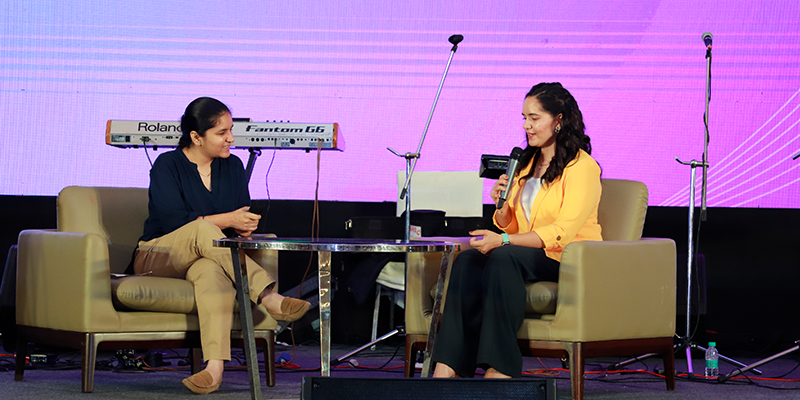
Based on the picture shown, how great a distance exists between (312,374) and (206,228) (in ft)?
2.72

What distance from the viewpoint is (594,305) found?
2.16m

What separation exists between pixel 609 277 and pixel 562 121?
1.82ft

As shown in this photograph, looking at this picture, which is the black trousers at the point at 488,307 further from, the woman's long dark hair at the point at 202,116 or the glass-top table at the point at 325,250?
the woman's long dark hair at the point at 202,116

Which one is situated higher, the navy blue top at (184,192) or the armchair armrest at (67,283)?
the navy blue top at (184,192)

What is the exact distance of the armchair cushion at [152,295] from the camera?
229 cm

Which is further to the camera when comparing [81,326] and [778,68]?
[778,68]

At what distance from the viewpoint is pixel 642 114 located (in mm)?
3799

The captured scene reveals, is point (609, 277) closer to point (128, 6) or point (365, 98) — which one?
point (365, 98)

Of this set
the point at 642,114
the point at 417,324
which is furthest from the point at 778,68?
the point at 417,324

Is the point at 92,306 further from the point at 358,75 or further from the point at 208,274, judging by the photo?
the point at 358,75

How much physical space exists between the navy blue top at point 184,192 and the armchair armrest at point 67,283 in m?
0.28

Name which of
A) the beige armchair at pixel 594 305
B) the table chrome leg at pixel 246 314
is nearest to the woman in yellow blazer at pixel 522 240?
the beige armchair at pixel 594 305

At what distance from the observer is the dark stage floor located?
2.36 metres

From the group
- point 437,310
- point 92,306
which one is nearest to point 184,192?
point 92,306
